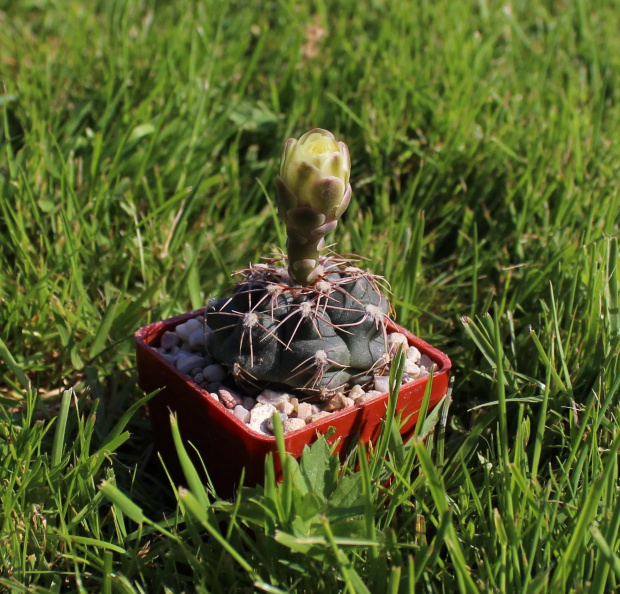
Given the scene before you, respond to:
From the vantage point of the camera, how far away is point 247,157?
2.38 meters

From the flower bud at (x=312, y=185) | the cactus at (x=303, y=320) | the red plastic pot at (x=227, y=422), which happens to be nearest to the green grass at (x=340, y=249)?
the red plastic pot at (x=227, y=422)

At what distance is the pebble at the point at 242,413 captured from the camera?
4.24ft

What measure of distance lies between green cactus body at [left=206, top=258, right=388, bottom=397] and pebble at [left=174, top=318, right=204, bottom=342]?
157 millimetres

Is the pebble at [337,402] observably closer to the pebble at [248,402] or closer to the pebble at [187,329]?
the pebble at [248,402]

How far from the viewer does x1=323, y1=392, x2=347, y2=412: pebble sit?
52.6 inches

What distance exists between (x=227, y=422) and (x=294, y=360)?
144mm

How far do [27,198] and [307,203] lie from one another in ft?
3.34

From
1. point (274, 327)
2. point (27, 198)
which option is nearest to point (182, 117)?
point (27, 198)

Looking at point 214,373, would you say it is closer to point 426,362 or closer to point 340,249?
point 426,362

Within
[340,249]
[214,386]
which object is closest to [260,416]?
[214,386]

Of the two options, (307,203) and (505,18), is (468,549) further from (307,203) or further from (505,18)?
(505,18)

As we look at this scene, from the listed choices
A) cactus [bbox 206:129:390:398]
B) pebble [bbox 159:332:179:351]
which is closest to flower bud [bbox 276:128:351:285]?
cactus [bbox 206:129:390:398]

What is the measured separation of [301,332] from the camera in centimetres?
129

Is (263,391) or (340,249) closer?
(263,391)
